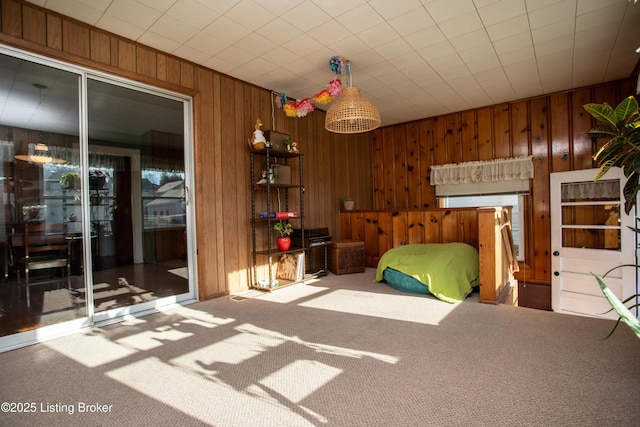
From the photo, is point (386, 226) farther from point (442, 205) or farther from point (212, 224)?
point (212, 224)

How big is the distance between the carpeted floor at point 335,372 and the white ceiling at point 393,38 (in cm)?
247

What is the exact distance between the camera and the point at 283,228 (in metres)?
3.96

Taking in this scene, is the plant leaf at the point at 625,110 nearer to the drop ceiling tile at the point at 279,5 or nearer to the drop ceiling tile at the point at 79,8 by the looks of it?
the drop ceiling tile at the point at 279,5

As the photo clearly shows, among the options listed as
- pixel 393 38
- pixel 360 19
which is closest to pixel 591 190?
pixel 393 38

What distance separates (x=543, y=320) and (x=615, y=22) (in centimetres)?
257

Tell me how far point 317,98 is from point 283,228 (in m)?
1.61

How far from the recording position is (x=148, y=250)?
120 inches

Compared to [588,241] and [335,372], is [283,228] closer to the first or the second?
[335,372]

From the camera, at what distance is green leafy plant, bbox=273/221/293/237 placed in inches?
152

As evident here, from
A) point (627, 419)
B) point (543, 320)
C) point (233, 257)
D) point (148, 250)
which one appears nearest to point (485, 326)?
point (543, 320)

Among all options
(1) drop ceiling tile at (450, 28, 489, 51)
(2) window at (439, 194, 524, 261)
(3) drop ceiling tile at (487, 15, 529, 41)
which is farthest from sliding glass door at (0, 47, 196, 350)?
(2) window at (439, 194, 524, 261)

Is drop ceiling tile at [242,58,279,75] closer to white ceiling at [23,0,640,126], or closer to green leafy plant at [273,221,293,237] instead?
white ceiling at [23,0,640,126]

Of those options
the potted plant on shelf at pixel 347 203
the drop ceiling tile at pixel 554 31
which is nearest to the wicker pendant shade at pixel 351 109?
the drop ceiling tile at pixel 554 31

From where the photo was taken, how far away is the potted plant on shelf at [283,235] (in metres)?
3.81
